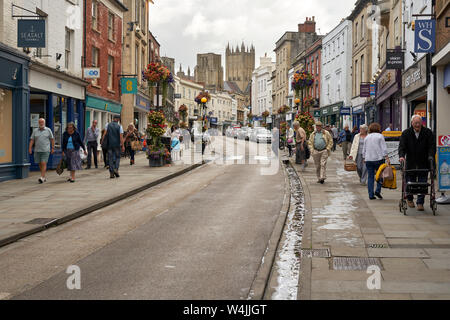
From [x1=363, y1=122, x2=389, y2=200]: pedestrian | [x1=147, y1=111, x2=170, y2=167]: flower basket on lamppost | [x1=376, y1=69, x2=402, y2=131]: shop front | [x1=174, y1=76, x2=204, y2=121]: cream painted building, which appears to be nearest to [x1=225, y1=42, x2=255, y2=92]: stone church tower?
[x1=174, y1=76, x2=204, y2=121]: cream painted building

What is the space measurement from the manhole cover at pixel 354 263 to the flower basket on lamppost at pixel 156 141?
50.1 ft

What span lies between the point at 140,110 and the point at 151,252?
1243 inches

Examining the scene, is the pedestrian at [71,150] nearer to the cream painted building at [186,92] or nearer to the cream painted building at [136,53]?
the cream painted building at [136,53]

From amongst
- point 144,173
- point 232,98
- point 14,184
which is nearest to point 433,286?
point 14,184

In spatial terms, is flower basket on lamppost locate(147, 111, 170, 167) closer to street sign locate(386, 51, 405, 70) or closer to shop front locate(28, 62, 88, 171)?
shop front locate(28, 62, 88, 171)

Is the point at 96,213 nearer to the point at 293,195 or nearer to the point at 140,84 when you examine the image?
the point at 293,195

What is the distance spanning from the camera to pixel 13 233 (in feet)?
26.5

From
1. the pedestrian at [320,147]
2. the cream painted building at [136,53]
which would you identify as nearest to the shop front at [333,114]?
the cream painted building at [136,53]

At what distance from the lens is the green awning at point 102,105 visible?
83.6ft

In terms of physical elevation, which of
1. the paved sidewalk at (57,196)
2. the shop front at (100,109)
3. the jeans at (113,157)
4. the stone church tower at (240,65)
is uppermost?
the stone church tower at (240,65)

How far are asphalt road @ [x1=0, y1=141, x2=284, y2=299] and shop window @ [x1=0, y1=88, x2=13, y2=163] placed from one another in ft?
20.2

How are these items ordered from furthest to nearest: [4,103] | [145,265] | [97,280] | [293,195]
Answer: [4,103] → [293,195] → [145,265] → [97,280]

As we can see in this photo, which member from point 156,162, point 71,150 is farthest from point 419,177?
point 156,162

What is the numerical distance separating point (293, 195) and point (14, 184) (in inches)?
316
